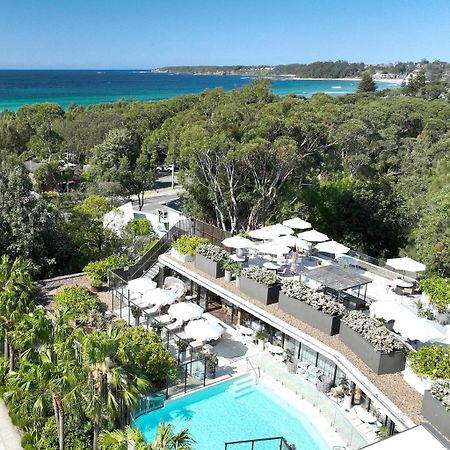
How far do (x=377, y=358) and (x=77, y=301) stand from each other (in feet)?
42.5

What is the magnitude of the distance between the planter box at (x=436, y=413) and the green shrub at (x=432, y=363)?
0.78 meters

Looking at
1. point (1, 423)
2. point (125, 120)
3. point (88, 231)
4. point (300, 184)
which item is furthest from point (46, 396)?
point (125, 120)

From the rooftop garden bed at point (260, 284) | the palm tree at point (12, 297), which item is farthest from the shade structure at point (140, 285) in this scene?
the rooftop garden bed at point (260, 284)

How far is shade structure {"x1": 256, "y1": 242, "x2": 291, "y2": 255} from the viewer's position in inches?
834

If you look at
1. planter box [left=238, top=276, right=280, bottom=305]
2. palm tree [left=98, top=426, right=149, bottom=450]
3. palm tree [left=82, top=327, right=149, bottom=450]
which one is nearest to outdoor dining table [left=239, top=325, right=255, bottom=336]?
planter box [left=238, top=276, right=280, bottom=305]

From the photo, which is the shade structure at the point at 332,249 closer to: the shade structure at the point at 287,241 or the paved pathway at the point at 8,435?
the shade structure at the point at 287,241

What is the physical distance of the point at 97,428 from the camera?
534 inches

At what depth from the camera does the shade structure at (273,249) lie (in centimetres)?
2118

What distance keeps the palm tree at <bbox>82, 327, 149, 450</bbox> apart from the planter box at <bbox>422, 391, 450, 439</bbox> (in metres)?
7.92

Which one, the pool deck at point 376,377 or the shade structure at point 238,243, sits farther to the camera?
the shade structure at point 238,243

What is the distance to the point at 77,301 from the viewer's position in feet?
68.1

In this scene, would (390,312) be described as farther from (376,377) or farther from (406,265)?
(406,265)

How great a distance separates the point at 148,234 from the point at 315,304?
14.3 meters

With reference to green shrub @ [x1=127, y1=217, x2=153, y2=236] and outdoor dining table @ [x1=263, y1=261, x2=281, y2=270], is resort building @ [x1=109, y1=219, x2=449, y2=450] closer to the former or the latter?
outdoor dining table @ [x1=263, y1=261, x2=281, y2=270]
